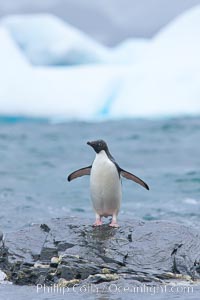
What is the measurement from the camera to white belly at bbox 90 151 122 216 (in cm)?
552

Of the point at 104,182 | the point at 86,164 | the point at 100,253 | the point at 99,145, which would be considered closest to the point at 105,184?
the point at 104,182

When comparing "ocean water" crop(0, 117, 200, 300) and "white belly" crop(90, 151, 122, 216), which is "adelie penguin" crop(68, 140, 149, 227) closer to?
"white belly" crop(90, 151, 122, 216)

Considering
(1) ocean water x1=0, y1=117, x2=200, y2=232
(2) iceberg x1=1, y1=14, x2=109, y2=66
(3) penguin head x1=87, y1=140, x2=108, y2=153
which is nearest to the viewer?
(3) penguin head x1=87, y1=140, x2=108, y2=153

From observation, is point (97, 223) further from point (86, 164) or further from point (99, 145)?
point (86, 164)

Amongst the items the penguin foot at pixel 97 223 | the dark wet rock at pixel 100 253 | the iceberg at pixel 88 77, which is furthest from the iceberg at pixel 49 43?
the dark wet rock at pixel 100 253

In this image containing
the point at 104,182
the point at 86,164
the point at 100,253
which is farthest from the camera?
the point at 86,164

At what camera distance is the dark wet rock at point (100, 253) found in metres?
4.59

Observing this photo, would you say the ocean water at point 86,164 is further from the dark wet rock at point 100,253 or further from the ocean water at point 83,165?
the dark wet rock at point 100,253

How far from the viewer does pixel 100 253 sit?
15.8ft

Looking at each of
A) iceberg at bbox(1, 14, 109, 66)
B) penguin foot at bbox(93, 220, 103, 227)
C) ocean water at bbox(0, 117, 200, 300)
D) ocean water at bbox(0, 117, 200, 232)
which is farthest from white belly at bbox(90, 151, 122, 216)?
iceberg at bbox(1, 14, 109, 66)

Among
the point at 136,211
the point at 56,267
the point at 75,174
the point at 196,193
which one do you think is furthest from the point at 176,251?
the point at 196,193

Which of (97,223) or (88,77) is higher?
(88,77)

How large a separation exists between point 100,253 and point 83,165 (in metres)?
8.45

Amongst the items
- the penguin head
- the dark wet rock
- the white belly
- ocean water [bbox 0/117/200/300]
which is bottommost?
the dark wet rock
